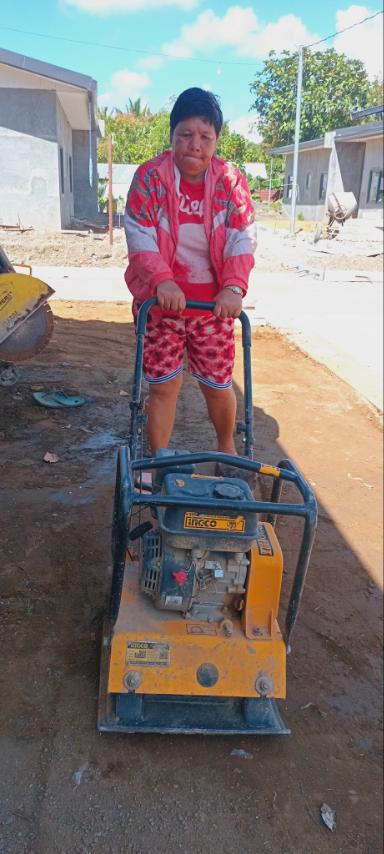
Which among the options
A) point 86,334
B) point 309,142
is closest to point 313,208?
point 309,142

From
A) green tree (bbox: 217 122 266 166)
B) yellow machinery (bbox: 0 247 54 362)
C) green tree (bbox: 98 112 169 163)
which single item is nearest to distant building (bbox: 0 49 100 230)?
yellow machinery (bbox: 0 247 54 362)

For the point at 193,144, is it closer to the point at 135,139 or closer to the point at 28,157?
the point at 28,157

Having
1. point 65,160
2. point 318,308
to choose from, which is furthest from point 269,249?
point 318,308

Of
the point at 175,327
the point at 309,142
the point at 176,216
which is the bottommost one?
the point at 175,327

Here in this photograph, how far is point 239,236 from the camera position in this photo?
255 cm

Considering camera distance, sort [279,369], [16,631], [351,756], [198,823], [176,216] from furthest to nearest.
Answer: [279,369]
[176,216]
[16,631]
[351,756]
[198,823]

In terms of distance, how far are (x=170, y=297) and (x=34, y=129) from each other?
745 cm

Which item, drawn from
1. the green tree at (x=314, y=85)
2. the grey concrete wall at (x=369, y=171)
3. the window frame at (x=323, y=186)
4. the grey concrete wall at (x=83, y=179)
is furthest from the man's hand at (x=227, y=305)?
the window frame at (x=323, y=186)

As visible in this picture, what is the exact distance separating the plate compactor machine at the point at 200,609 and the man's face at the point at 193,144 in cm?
125

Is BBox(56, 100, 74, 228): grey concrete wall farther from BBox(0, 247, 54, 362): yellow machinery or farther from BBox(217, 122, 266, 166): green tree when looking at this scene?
BBox(217, 122, 266, 166): green tree

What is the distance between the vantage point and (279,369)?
655 cm

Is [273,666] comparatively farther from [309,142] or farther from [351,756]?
[309,142]

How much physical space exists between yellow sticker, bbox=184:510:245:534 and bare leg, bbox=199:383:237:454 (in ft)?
3.56

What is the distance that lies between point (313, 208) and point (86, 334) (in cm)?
2588
